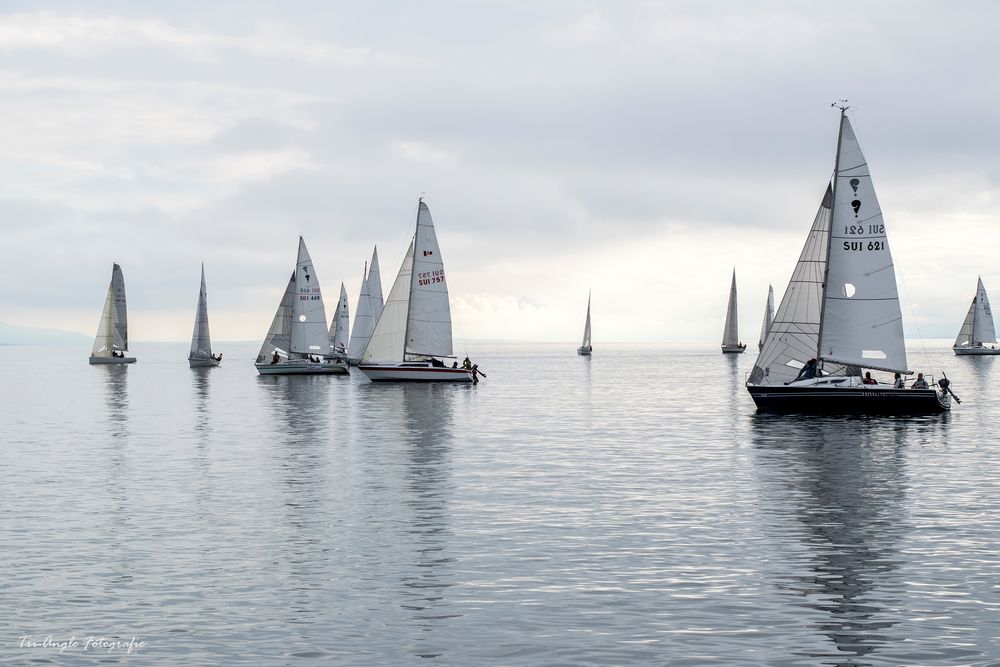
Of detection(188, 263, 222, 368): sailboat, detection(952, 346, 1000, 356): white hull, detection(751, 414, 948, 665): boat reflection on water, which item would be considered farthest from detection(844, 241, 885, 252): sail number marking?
detection(952, 346, 1000, 356): white hull

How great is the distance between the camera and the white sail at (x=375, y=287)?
11662 centimetres

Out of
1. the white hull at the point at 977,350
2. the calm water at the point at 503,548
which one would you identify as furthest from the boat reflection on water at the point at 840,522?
the white hull at the point at 977,350

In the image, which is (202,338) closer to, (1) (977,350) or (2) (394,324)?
(2) (394,324)

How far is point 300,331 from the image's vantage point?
104 meters

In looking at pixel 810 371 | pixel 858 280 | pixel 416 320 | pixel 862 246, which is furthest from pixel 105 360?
pixel 862 246

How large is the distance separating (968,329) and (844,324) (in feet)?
457

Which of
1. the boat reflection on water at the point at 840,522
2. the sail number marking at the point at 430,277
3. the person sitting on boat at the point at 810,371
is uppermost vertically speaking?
the sail number marking at the point at 430,277

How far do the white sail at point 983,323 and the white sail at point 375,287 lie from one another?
9951 cm

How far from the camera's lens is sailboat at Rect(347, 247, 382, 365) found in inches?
4584

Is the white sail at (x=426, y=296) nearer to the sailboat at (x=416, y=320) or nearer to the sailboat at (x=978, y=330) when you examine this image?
the sailboat at (x=416, y=320)

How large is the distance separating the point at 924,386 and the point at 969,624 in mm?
43792

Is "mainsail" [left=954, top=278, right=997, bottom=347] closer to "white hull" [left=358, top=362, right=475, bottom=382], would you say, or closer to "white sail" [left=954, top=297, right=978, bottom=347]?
"white sail" [left=954, top=297, right=978, bottom=347]

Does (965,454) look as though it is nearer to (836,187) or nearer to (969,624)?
(836,187)

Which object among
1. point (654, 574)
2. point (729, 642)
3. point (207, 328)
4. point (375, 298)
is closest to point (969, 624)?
point (729, 642)
